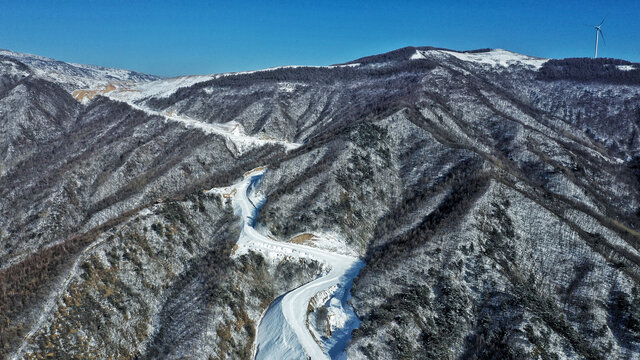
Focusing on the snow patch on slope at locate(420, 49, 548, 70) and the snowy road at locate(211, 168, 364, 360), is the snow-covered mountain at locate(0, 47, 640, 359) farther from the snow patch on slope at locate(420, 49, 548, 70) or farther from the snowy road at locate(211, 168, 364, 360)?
the snow patch on slope at locate(420, 49, 548, 70)

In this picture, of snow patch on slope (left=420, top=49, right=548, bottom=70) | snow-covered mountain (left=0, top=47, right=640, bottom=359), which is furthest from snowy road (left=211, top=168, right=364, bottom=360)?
snow patch on slope (left=420, top=49, right=548, bottom=70)

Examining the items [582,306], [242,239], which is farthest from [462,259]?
[242,239]

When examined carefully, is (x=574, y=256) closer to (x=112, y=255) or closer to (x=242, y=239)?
(x=242, y=239)

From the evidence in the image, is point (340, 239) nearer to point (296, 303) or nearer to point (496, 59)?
point (296, 303)

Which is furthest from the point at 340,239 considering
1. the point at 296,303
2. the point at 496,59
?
the point at 496,59

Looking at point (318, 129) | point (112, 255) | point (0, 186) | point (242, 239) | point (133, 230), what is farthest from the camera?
point (318, 129)

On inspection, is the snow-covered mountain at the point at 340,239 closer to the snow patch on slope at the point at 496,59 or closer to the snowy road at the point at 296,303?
the snowy road at the point at 296,303
